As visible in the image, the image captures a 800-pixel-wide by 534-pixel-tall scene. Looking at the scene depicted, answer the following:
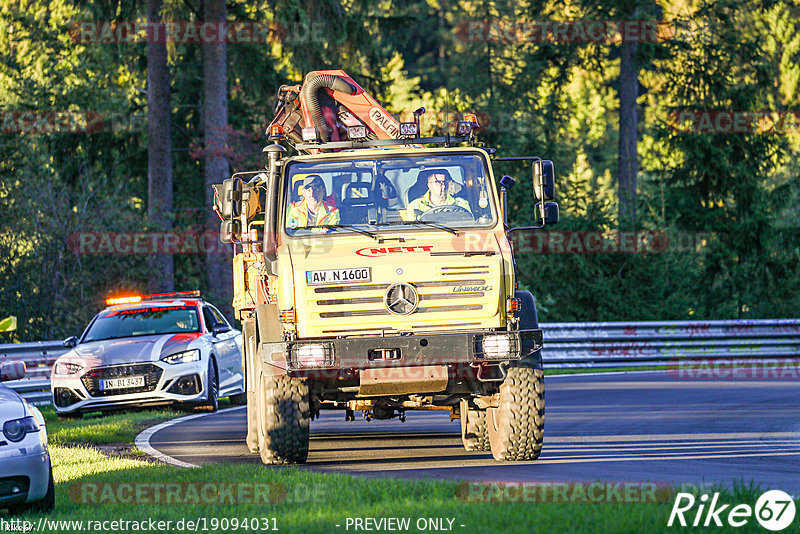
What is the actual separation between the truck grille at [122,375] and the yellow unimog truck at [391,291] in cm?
540

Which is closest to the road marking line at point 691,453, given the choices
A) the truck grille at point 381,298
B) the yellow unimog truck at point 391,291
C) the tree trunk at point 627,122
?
the yellow unimog truck at point 391,291

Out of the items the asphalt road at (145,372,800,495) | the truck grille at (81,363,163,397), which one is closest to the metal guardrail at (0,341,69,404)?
the truck grille at (81,363,163,397)

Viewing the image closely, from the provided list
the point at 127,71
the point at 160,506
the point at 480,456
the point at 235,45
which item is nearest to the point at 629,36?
the point at 235,45

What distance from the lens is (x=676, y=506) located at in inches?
335

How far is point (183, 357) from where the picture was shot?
60.8 feet

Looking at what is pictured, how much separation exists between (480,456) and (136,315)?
27.8 ft

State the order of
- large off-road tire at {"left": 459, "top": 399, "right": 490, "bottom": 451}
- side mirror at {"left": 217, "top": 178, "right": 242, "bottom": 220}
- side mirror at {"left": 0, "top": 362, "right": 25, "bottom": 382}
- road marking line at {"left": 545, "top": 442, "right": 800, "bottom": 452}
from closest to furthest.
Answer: side mirror at {"left": 0, "top": 362, "right": 25, "bottom": 382} < side mirror at {"left": 217, "top": 178, "right": 242, "bottom": 220} < road marking line at {"left": 545, "top": 442, "right": 800, "bottom": 452} < large off-road tire at {"left": 459, "top": 399, "right": 490, "bottom": 451}

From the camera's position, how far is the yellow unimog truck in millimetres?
11586

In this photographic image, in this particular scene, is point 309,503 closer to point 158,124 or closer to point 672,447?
point 672,447

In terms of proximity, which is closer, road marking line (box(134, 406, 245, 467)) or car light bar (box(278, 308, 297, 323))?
car light bar (box(278, 308, 297, 323))

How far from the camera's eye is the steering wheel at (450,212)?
484 inches

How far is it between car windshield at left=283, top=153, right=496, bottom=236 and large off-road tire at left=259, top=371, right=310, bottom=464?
55.9 inches

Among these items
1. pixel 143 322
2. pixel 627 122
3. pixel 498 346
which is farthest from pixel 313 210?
pixel 627 122

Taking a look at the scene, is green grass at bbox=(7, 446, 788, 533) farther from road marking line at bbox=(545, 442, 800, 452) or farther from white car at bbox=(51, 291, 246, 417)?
white car at bbox=(51, 291, 246, 417)
